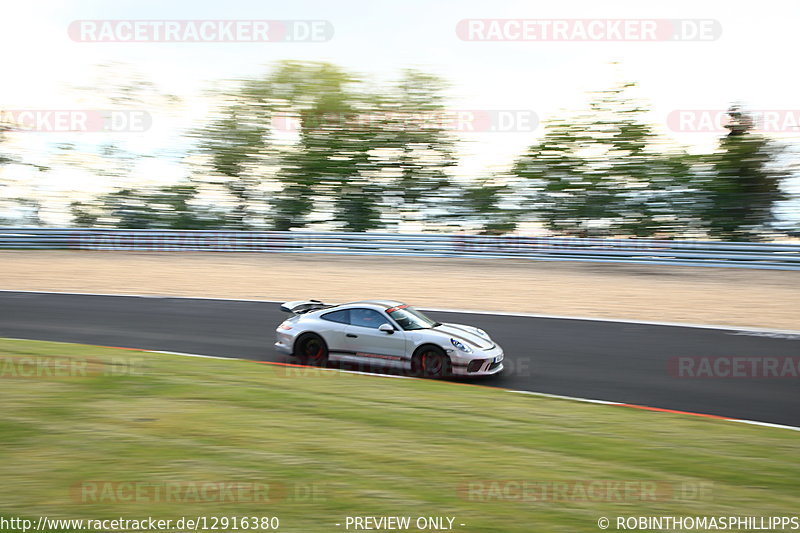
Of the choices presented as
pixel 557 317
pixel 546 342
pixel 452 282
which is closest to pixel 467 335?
pixel 546 342

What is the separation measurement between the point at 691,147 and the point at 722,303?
9575 millimetres

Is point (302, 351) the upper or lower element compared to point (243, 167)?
lower

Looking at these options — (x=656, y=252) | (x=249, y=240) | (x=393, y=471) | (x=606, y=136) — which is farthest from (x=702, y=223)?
(x=393, y=471)

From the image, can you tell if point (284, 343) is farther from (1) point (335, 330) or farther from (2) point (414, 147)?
(2) point (414, 147)

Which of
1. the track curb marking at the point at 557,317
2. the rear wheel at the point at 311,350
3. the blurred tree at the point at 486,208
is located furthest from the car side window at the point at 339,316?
the blurred tree at the point at 486,208

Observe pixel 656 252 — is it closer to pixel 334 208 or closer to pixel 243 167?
pixel 334 208

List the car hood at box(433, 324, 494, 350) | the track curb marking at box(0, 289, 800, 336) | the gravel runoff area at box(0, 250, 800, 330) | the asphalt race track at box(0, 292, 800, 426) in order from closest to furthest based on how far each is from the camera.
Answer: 1. the asphalt race track at box(0, 292, 800, 426)
2. the car hood at box(433, 324, 494, 350)
3. the track curb marking at box(0, 289, 800, 336)
4. the gravel runoff area at box(0, 250, 800, 330)

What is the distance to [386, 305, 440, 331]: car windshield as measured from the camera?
33.2 feet

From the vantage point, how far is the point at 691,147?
2398 cm

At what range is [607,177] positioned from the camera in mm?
25266

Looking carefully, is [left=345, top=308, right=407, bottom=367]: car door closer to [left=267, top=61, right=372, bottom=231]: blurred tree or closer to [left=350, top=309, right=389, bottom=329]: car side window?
[left=350, top=309, right=389, bottom=329]: car side window

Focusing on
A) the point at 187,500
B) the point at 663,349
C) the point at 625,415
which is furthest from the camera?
the point at 663,349

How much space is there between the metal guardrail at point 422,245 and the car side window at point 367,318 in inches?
560

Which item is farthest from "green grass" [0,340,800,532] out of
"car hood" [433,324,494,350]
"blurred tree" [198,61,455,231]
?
"blurred tree" [198,61,455,231]
